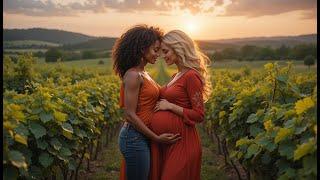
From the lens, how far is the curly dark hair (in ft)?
16.3

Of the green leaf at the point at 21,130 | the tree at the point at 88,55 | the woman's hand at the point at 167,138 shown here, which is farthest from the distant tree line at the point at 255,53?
the green leaf at the point at 21,130

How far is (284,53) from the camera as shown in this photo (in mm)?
60219

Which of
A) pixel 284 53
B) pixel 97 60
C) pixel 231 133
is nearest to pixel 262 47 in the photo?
pixel 284 53

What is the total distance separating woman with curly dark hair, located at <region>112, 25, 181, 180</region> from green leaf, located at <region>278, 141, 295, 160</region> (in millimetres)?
1268

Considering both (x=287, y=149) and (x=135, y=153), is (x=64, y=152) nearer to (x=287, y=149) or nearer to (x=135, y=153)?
(x=135, y=153)

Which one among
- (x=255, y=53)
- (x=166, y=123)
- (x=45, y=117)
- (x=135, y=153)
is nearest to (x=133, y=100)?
(x=166, y=123)

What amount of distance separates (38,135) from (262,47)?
62.2 m

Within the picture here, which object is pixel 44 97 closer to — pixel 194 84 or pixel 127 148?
pixel 127 148

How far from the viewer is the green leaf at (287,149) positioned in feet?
13.1

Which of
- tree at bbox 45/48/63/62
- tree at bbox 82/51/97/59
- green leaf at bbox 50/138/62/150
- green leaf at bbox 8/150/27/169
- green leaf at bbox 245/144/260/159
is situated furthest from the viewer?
tree at bbox 82/51/97/59

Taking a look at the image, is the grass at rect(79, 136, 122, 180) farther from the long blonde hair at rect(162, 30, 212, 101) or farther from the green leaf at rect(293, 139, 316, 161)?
the green leaf at rect(293, 139, 316, 161)

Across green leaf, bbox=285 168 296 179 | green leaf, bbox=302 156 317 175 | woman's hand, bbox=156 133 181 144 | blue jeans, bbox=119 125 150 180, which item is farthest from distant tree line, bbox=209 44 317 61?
green leaf, bbox=302 156 317 175

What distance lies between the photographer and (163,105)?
502 cm

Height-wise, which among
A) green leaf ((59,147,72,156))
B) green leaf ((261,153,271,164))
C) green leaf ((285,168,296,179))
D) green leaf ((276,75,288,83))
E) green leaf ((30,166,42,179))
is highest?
green leaf ((276,75,288,83))
